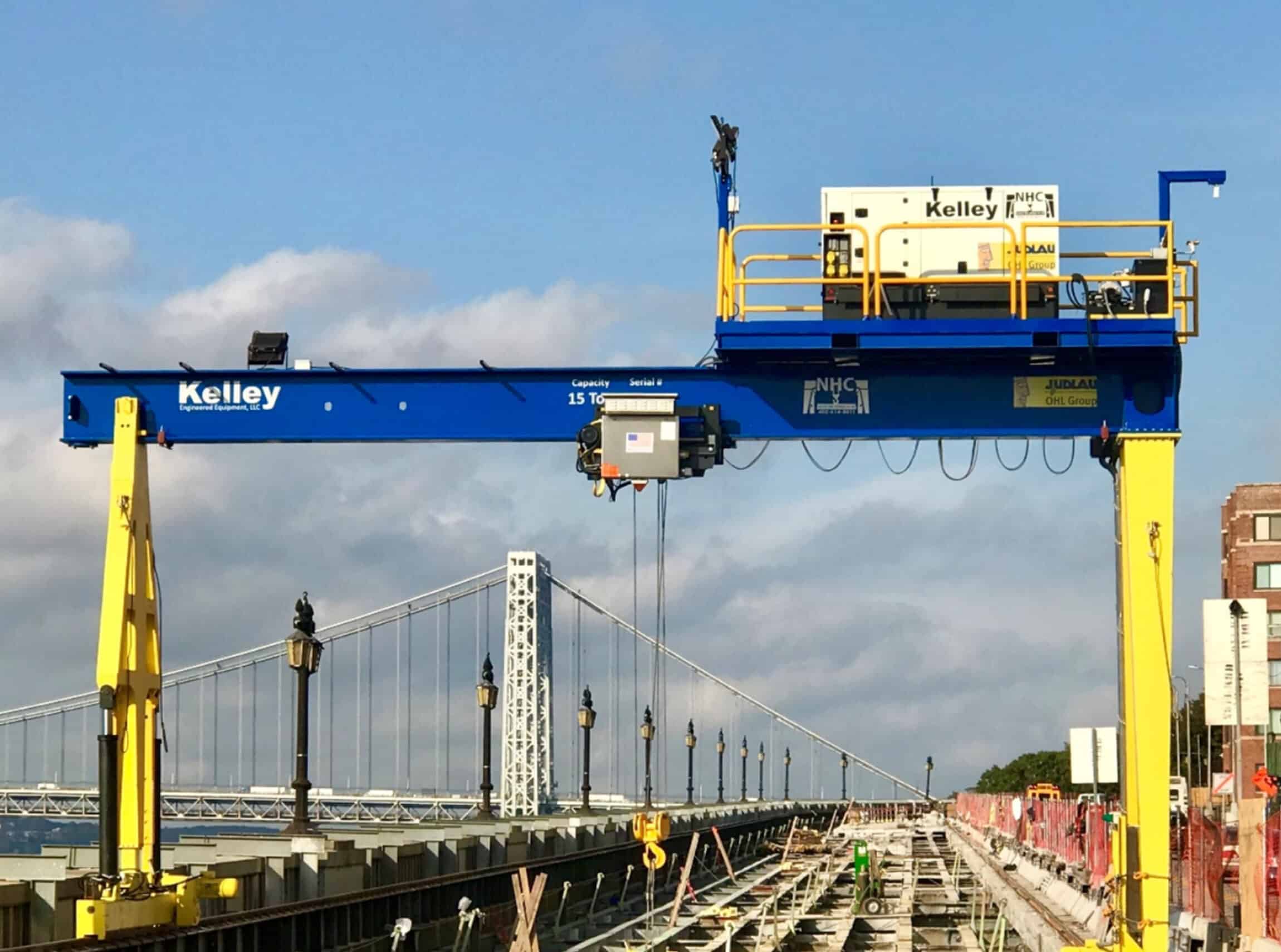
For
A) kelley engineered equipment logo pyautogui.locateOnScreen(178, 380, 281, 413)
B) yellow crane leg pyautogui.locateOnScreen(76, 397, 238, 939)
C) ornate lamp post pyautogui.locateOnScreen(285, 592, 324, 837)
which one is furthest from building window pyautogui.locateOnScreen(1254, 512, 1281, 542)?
yellow crane leg pyautogui.locateOnScreen(76, 397, 238, 939)

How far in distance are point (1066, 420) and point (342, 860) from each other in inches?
427

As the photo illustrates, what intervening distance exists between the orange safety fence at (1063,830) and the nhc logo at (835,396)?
8.42m

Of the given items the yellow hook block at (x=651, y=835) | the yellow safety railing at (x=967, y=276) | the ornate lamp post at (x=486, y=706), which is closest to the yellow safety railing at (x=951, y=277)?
the yellow safety railing at (x=967, y=276)

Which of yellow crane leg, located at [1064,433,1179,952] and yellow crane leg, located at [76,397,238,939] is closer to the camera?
yellow crane leg, located at [76,397,238,939]

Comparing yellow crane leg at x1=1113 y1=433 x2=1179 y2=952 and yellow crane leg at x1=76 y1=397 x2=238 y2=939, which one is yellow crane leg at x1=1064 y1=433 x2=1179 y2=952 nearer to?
yellow crane leg at x1=1113 y1=433 x2=1179 y2=952

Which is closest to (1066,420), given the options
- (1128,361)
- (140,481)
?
(1128,361)

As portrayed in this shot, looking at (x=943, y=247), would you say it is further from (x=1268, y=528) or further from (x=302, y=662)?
(x=1268, y=528)

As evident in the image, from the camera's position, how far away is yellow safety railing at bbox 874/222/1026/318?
25.2 m

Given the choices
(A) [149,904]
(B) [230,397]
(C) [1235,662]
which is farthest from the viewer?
(B) [230,397]

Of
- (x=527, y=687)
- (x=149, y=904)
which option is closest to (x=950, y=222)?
(x=149, y=904)

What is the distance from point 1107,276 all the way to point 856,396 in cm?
341

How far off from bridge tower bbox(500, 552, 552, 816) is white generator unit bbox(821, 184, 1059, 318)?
377 ft

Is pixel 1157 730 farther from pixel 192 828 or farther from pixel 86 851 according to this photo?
pixel 192 828

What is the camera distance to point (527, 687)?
14912 centimetres
